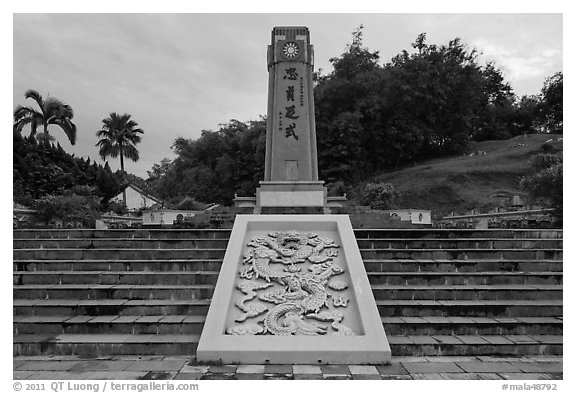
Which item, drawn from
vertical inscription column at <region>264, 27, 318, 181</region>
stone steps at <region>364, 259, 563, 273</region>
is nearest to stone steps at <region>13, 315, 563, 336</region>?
stone steps at <region>364, 259, 563, 273</region>

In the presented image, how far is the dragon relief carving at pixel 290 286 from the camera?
3729mm

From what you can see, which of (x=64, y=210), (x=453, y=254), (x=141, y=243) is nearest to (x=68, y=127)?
(x=64, y=210)

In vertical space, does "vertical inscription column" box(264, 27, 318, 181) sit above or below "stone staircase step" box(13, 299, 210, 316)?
above

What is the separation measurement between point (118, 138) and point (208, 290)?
24.4 m

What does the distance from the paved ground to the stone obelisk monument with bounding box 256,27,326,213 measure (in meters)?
6.62

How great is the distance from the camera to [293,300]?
4.02 metres

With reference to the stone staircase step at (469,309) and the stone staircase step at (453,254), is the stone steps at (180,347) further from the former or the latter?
the stone staircase step at (453,254)

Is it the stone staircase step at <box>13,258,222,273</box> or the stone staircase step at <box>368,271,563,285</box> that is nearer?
the stone staircase step at <box>368,271,563,285</box>

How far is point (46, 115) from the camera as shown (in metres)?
21.2

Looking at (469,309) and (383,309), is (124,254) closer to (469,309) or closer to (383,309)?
(383,309)

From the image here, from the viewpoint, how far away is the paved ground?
10.6 ft

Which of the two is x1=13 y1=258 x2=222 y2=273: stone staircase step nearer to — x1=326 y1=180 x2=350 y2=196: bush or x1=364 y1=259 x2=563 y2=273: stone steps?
x1=364 y1=259 x2=563 y2=273: stone steps

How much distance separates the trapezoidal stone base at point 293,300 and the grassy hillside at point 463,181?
15890mm

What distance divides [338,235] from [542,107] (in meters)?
37.2
